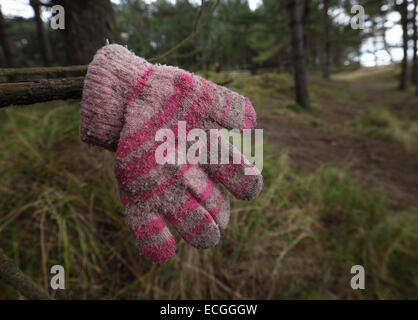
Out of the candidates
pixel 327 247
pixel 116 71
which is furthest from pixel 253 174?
pixel 327 247

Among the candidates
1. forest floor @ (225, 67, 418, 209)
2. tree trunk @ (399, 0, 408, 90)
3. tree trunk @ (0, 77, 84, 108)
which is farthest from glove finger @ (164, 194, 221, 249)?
tree trunk @ (399, 0, 408, 90)

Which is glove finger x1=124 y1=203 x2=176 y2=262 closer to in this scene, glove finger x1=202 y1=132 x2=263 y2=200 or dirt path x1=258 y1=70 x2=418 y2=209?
→ glove finger x1=202 y1=132 x2=263 y2=200

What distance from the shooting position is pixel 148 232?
2.01 ft

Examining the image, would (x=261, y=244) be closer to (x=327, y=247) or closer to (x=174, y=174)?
(x=327, y=247)

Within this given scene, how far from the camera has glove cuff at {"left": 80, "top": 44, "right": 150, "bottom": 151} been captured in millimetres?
554

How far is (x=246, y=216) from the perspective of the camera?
174 centimetres

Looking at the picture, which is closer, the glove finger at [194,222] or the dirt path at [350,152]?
the glove finger at [194,222]

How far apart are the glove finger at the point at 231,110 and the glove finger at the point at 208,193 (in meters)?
0.15

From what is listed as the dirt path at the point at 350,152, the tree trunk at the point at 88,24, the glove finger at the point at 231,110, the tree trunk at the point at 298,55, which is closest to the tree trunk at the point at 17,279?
the glove finger at the point at 231,110

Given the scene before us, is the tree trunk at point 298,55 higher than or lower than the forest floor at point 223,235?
higher

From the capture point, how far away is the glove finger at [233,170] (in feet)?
2.14

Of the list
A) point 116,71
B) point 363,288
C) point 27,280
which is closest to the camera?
point 116,71

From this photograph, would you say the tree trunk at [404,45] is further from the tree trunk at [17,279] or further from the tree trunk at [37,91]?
the tree trunk at [17,279]

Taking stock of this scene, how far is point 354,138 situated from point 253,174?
3870mm
